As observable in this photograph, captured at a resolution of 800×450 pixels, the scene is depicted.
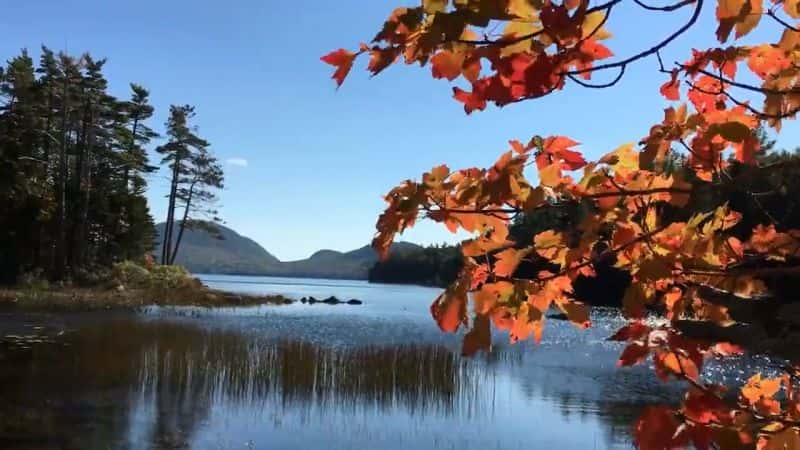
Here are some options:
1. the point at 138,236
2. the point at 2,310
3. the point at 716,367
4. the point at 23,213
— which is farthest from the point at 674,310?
the point at 138,236

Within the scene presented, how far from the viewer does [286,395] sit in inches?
357

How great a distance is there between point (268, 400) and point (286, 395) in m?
0.31

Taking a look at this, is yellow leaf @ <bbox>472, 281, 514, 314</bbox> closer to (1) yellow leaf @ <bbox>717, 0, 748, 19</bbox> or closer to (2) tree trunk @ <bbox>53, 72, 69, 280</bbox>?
(1) yellow leaf @ <bbox>717, 0, 748, 19</bbox>

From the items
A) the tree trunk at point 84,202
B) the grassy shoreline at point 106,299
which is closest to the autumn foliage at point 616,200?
the grassy shoreline at point 106,299

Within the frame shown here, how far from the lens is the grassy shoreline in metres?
19.7

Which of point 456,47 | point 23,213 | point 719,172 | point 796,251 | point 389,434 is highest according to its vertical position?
point 23,213

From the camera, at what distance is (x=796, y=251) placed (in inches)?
49.3

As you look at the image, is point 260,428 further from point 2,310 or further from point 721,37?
point 2,310

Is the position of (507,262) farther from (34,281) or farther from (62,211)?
(62,211)

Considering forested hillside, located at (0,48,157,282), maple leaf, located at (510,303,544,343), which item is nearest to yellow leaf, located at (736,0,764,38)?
maple leaf, located at (510,303,544,343)

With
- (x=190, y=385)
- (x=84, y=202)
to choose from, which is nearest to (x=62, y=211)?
(x=84, y=202)

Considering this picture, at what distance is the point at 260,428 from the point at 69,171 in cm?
2415

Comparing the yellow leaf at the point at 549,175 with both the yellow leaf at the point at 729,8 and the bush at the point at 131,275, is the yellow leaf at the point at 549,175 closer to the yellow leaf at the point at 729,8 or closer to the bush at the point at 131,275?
the yellow leaf at the point at 729,8

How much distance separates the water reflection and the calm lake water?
21 mm
